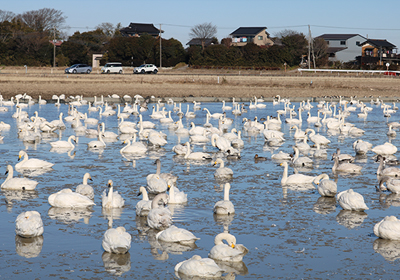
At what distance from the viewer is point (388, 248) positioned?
26.8 ft

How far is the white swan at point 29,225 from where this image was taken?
27.0 feet

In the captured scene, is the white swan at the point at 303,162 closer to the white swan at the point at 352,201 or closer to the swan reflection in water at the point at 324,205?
the swan reflection in water at the point at 324,205

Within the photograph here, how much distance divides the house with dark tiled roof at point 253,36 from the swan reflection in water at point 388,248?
94.7m

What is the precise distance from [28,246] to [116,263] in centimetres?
163

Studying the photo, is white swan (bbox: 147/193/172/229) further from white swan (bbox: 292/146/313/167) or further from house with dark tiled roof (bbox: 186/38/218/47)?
house with dark tiled roof (bbox: 186/38/218/47)

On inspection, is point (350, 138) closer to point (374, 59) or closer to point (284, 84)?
point (284, 84)

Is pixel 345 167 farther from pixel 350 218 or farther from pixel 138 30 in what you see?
pixel 138 30

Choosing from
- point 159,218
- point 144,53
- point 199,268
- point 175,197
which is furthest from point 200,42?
point 199,268

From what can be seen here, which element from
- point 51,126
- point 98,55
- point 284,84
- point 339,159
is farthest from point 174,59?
point 339,159

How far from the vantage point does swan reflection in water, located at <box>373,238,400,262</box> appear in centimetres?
783

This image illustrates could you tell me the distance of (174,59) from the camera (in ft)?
262

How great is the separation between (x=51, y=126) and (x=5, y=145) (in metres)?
3.66

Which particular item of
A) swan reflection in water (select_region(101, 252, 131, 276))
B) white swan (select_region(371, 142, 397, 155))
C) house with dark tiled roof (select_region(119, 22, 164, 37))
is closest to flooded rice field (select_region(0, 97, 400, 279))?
swan reflection in water (select_region(101, 252, 131, 276))

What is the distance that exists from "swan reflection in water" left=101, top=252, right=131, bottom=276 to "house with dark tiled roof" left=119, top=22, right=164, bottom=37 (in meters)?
102
